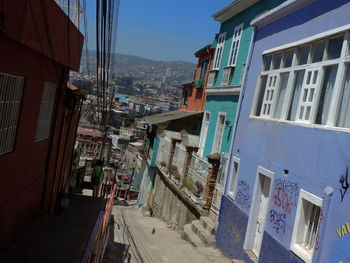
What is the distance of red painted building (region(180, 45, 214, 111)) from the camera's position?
23.7 metres

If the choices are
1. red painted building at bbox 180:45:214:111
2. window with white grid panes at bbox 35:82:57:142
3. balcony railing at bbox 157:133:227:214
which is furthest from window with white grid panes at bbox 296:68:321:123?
red painted building at bbox 180:45:214:111

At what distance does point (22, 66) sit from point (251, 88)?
6.21 meters

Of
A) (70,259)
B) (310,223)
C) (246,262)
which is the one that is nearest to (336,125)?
(310,223)

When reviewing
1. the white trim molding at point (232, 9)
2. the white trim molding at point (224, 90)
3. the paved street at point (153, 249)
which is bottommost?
the paved street at point (153, 249)

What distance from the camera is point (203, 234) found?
11953 mm

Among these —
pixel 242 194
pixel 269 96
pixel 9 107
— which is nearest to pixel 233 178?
pixel 242 194

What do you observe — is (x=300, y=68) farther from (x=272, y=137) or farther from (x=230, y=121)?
(x=230, y=121)

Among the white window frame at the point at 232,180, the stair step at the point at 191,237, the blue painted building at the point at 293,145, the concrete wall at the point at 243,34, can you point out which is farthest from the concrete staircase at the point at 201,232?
the concrete wall at the point at 243,34

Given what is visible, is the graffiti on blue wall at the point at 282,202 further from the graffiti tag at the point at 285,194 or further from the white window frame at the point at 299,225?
the white window frame at the point at 299,225

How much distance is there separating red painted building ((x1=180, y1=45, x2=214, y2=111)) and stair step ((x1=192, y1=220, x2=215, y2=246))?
39.2 ft

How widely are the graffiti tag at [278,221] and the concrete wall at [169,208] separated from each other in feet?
17.7

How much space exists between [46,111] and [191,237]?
5768mm

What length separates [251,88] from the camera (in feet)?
35.9

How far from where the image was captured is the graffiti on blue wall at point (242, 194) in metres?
10.1
